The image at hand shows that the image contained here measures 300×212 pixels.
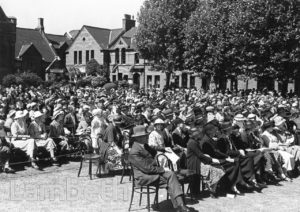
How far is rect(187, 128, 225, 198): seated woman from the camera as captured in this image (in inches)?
347

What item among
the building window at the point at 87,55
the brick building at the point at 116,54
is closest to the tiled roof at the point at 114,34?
the brick building at the point at 116,54

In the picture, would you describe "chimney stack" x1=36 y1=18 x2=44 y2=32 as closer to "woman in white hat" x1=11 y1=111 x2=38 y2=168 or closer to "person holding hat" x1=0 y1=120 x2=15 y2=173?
"woman in white hat" x1=11 y1=111 x2=38 y2=168

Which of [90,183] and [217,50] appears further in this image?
[217,50]

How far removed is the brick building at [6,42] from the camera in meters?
51.6

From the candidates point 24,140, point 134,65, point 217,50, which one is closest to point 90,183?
point 24,140

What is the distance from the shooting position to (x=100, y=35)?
64.2 meters

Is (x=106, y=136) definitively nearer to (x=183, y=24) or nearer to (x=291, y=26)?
(x=291, y=26)

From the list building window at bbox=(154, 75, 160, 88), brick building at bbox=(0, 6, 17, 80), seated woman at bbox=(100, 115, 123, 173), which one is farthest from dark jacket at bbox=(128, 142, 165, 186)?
building window at bbox=(154, 75, 160, 88)

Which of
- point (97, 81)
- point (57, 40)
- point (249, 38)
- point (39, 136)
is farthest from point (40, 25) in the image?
point (39, 136)

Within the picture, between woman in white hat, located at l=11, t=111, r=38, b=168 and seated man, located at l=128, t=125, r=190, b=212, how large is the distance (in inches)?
156

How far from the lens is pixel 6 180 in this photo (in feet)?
31.9

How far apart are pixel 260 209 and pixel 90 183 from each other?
3.87 m

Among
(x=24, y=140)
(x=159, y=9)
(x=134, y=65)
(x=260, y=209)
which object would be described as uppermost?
(x=159, y=9)

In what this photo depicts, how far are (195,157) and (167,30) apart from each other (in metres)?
34.1
